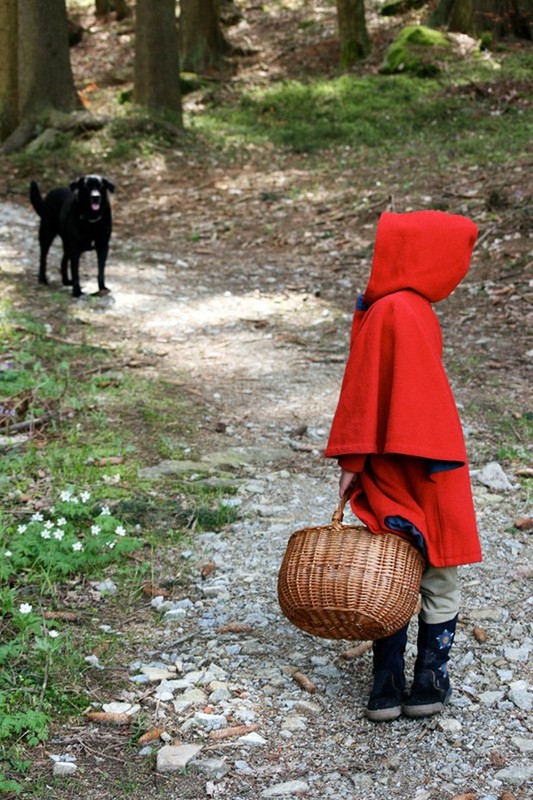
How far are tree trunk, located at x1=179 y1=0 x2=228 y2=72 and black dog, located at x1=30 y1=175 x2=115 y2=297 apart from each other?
12643 mm

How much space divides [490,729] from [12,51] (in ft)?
51.3

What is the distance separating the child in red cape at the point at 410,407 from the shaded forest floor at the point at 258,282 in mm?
957

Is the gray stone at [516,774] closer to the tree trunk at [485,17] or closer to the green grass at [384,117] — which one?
the green grass at [384,117]

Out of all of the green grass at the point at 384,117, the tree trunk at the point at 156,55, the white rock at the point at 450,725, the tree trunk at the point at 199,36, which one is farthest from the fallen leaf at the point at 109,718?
the tree trunk at the point at 199,36

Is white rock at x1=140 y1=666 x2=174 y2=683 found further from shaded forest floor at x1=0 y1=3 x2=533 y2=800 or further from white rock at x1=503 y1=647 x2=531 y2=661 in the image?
white rock at x1=503 y1=647 x2=531 y2=661

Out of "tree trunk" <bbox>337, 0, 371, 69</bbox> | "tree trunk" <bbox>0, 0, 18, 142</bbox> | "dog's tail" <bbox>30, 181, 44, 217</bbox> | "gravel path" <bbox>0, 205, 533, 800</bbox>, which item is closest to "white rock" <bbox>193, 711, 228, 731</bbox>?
"gravel path" <bbox>0, 205, 533, 800</bbox>

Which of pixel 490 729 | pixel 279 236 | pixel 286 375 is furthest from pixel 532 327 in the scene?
pixel 490 729

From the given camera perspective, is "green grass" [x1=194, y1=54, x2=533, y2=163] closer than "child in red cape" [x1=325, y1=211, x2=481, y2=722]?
No

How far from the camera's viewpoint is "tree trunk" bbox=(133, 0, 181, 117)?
1720cm

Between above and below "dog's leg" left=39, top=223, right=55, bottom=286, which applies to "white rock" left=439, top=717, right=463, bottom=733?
Result: above

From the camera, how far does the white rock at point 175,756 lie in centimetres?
351

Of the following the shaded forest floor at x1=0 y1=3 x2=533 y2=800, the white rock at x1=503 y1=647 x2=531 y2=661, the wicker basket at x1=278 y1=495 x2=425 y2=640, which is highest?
the wicker basket at x1=278 y1=495 x2=425 y2=640

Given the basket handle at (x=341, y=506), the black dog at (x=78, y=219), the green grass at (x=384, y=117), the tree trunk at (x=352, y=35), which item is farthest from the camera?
the tree trunk at (x=352, y=35)

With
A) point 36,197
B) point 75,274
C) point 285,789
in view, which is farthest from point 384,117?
point 285,789
